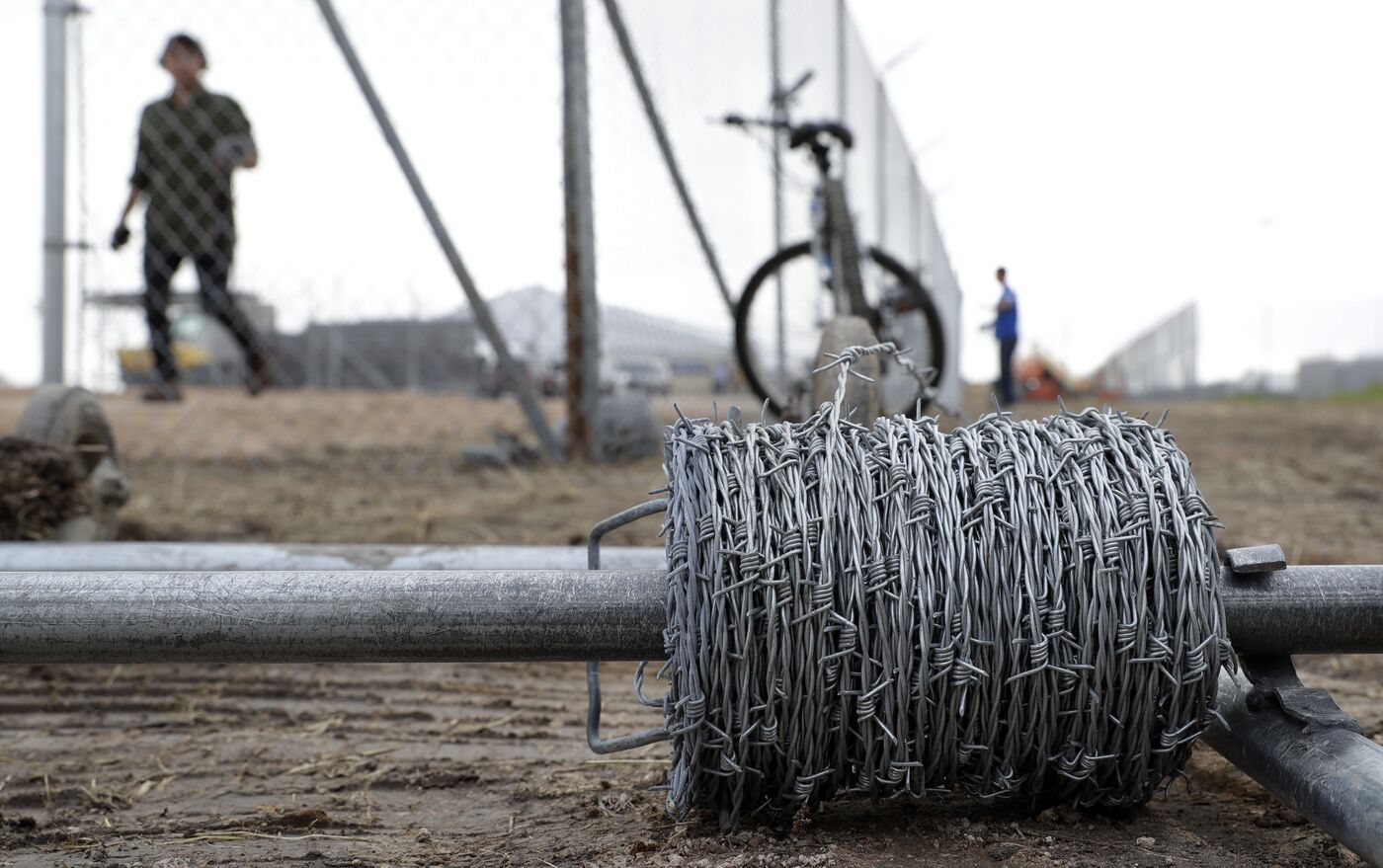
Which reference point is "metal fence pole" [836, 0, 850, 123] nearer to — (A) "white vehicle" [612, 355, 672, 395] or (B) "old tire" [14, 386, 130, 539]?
(A) "white vehicle" [612, 355, 672, 395]

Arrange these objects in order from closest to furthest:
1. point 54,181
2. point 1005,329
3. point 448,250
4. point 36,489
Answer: point 1005,329
point 36,489
point 54,181
point 448,250

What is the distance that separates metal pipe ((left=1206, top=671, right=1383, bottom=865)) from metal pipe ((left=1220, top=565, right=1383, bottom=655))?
3.9 inches

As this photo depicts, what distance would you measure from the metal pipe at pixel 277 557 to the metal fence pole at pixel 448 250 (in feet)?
9.43

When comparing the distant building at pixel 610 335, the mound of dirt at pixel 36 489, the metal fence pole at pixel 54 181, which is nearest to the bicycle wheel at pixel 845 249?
the distant building at pixel 610 335

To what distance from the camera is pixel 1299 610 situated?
4.37ft

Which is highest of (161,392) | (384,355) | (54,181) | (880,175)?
(880,175)

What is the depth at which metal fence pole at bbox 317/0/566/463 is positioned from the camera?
4781mm

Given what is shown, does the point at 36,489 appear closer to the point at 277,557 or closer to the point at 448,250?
the point at 277,557

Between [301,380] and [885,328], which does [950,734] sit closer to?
[885,328]

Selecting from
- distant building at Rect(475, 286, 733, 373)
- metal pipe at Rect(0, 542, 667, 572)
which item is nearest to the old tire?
metal pipe at Rect(0, 542, 667, 572)

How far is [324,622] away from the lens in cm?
130

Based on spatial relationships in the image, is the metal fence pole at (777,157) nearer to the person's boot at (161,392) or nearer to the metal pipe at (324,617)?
the person's boot at (161,392)

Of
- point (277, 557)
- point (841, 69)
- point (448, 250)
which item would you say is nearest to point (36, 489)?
point (277, 557)

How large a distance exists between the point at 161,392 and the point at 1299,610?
5513 mm
